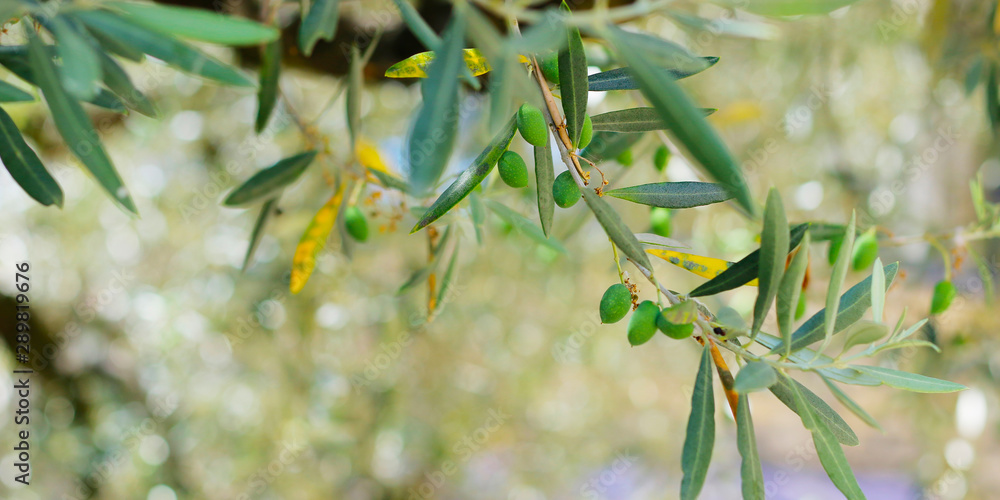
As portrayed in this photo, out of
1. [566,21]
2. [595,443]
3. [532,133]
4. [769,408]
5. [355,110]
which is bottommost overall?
[769,408]

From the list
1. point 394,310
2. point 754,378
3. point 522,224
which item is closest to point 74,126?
point 522,224

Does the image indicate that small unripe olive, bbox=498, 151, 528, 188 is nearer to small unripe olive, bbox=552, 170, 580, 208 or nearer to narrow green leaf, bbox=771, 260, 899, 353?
small unripe olive, bbox=552, 170, 580, 208

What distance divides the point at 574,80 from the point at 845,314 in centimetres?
44

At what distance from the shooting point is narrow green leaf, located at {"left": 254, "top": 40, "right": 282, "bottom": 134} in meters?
1.04

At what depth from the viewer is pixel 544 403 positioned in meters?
3.04

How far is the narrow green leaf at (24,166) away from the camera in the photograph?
0.69 m

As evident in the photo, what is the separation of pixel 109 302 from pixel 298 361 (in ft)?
2.95

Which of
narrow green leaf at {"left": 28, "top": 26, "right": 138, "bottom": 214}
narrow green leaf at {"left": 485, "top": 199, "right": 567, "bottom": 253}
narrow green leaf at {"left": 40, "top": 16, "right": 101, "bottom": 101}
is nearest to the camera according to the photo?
narrow green leaf at {"left": 40, "top": 16, "right": 101, "bottom": 101}

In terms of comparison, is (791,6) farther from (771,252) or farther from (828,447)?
(828,447)

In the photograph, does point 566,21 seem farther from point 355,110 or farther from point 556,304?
point 556,304

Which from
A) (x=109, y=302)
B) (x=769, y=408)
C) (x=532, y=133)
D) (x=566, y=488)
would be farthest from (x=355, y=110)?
(x=769, y=408)

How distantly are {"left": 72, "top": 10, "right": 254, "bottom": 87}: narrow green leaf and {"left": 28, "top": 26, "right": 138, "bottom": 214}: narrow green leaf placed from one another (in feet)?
0.30

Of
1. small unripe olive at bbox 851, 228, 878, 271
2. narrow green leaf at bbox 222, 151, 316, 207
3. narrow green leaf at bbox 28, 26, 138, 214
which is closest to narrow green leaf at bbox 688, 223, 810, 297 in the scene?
small unripe olive at bbox 851, 228, 878, 271

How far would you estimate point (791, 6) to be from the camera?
464 millimetres
